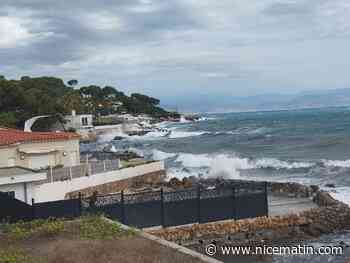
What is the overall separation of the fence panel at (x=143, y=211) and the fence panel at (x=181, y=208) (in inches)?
9.9

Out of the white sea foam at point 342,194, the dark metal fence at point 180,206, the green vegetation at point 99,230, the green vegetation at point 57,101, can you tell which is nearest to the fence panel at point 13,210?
the dark metal fence at point 180,206

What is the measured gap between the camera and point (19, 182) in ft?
66.4

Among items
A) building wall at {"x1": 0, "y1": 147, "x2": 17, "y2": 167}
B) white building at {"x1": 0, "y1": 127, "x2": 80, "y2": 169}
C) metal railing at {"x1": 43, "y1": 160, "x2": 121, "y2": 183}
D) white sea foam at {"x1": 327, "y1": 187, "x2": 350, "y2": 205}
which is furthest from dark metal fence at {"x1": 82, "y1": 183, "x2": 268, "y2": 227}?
white building at {"x1": 0, "y1": 127, "x2": 80, "y2": 169}

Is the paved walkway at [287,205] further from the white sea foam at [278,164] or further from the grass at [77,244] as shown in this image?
the white sea foam at [278,164]

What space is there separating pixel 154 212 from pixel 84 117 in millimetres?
79291

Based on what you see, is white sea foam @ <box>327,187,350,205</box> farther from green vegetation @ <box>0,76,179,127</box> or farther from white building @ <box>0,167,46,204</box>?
green vegetation @ <box>0,76,179,127</box>

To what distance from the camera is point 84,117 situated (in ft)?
314

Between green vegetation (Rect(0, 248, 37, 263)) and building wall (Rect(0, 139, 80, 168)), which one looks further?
building wall (Rect(0, 139, 80, 168))

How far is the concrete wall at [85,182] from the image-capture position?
74.3 feet

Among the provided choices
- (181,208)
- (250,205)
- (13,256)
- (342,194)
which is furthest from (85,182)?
(13,256)

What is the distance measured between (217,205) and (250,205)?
1171 mm

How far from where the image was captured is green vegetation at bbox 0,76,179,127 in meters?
69.5

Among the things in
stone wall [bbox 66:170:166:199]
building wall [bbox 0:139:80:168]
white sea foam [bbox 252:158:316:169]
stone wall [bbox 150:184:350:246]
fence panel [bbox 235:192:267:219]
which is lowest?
white sea foam [bbox 252:158:316:169]

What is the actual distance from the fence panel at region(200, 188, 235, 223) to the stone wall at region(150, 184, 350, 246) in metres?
0.23
